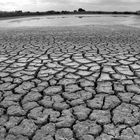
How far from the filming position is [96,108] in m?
2.20

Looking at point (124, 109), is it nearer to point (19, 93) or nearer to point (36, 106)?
point (36, 106)

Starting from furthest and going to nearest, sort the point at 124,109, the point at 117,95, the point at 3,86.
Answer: the point at 3,86, the point at 117,95, the point at 124,109

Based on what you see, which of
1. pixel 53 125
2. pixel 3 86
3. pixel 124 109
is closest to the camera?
pixel 53 125

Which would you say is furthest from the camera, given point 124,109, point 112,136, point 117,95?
point 117,95

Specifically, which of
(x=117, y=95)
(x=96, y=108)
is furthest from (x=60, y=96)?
(x=117, y=95)

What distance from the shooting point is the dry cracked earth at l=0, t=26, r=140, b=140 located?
1849 mm

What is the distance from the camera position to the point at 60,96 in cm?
250

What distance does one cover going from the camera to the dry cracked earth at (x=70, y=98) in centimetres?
185

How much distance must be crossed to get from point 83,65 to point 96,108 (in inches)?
60.3

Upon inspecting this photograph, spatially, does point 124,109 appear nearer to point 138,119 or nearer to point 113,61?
point 138,119

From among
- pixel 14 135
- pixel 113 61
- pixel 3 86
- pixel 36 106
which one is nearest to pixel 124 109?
pixel 36 106

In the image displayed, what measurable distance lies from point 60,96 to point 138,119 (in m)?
0.91

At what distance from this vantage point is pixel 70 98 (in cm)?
244

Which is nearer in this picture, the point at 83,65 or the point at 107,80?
the point at 107,80
